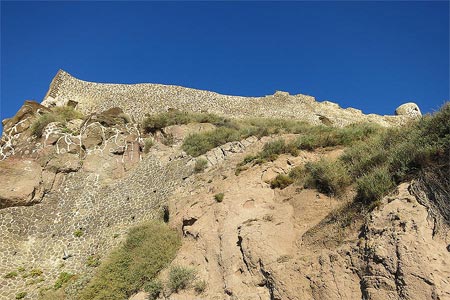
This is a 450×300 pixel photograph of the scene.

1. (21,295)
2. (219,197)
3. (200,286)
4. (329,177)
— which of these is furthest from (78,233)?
(329,177)

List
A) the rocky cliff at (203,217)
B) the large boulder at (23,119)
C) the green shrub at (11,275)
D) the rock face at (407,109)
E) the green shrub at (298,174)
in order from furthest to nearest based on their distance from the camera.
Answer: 1. the rock face at (407,109)
2. the large boulder at (23,119)
3. the green shrub at (11,275)
4. the green shrub at (298,174)
5. the rocky cliff at (203,217)

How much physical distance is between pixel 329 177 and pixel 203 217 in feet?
13.4

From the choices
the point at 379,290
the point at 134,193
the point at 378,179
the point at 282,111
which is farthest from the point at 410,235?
the point at 282,111

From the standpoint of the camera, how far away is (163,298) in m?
9.73

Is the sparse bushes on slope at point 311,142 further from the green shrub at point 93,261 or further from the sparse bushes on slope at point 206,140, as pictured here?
the green shrub at point 93,261

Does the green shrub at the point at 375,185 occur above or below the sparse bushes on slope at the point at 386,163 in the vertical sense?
below

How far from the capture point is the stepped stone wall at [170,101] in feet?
91.6

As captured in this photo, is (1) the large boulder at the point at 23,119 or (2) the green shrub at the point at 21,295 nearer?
(2) the green shrub at the point at 21,295

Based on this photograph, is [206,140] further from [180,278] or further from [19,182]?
[180,278]

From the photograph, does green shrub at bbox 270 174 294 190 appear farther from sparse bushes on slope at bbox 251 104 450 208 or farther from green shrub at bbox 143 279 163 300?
green shrub at bbox 143 279 163 300

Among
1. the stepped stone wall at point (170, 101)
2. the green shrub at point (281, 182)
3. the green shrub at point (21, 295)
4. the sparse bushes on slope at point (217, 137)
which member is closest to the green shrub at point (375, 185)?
the green shrub at point (281, 182)

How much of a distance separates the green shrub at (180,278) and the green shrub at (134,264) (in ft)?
3.25

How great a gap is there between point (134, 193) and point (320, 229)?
9.73 m

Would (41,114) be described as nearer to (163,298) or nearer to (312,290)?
(163,298)
